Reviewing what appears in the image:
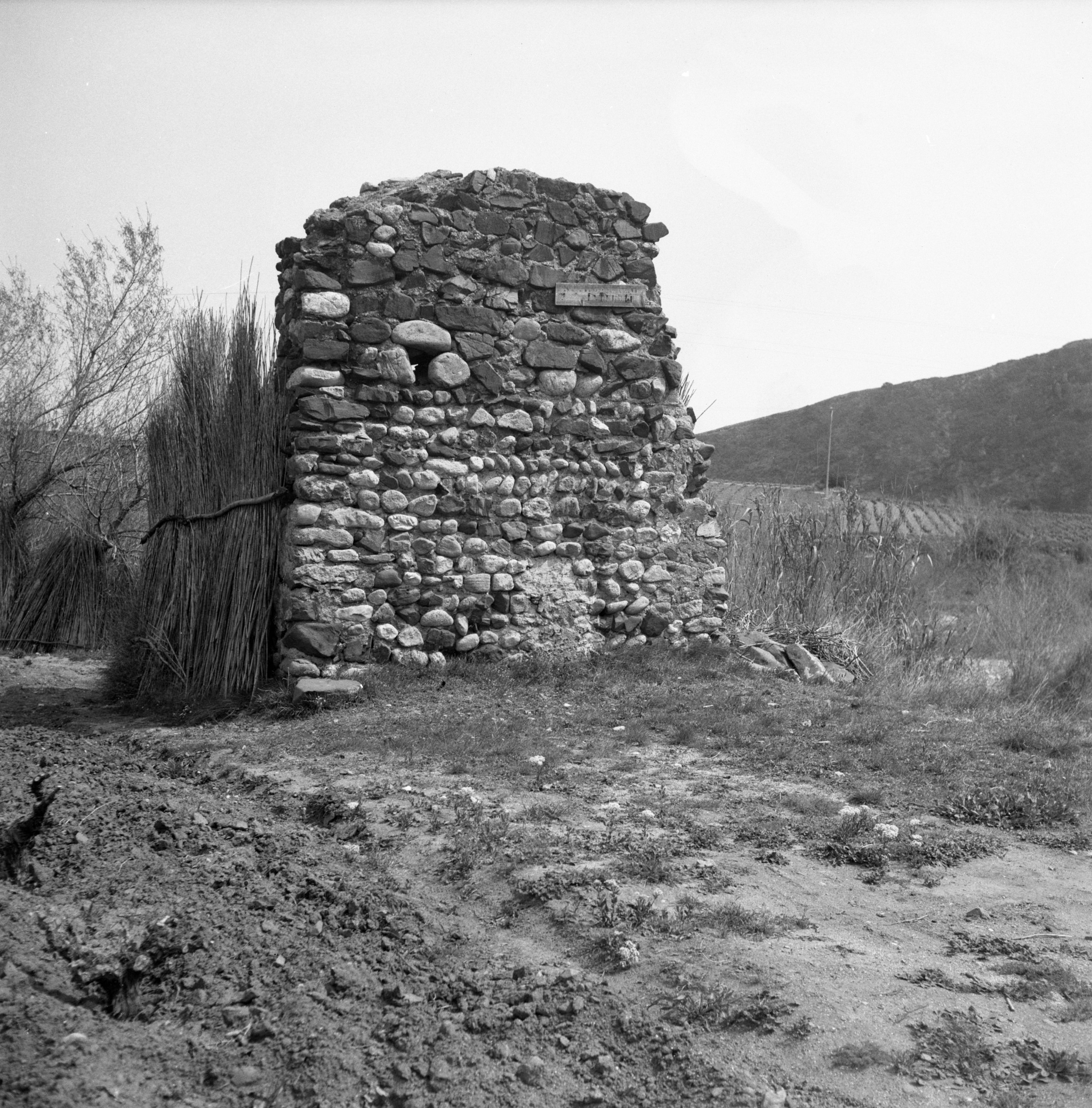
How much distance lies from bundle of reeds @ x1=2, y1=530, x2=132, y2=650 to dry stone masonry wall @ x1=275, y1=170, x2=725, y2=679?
4.95 m

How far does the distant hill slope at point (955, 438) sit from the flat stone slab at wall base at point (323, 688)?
37982 millimetres

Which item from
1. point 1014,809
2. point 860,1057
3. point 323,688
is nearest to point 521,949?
point 860,1057

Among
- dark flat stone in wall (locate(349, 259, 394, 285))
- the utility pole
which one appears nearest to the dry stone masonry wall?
dark flat stone in wall (locate(349, 259, 394, 285))

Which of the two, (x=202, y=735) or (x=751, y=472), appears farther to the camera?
(x=751, y=472)

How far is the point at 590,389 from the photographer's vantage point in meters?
7.66

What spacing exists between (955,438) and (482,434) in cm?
4833

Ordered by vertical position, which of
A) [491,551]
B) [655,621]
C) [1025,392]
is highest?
[1025,392]

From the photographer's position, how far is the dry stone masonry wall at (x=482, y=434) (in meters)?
6.70

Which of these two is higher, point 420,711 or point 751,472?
point 751,472

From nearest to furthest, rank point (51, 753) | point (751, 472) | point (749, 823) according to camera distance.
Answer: point (749, 823) → point (51, 753) → point (751, 472)

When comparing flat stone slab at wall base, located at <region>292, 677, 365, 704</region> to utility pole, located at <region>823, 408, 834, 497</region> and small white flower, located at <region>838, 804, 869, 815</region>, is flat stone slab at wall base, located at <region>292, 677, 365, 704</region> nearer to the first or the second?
small white flower, located at <region>838, 804, 869, 815</region>

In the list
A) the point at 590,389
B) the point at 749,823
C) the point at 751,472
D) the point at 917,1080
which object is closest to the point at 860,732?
the point at 749,823

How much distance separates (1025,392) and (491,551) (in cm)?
5174

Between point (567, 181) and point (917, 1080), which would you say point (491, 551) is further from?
point (917, 1080)
